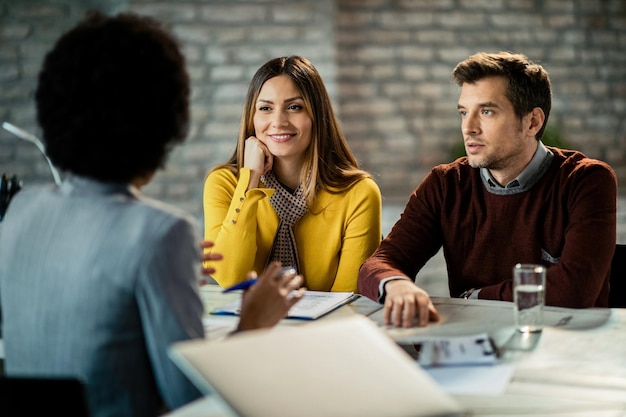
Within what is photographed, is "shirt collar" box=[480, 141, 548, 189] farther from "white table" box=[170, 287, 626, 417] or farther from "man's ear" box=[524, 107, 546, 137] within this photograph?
"white table" box=[170, 287, 626, 417]

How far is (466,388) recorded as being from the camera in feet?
4.25

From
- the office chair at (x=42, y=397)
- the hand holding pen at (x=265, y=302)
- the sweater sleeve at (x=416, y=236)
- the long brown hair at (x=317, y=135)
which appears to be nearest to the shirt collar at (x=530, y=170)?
the sweater sleeve at (x=416, y=236)

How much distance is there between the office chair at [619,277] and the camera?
2244 mm

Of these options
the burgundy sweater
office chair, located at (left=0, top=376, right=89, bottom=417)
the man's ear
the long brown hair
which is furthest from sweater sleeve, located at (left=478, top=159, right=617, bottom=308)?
office chair, located at (left=0, top=376, right=89, bottom=417)

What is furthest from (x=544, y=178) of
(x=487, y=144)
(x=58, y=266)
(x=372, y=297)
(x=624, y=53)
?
(x=624, y=53)

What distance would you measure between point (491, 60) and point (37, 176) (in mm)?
3066

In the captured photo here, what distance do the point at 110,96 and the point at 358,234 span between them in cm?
142

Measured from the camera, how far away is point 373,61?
5051 mm

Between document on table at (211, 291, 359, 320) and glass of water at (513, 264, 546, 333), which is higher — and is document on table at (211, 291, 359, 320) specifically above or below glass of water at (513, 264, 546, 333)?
below

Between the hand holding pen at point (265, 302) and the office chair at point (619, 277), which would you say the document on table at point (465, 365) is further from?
the office chair at point (619, 277)

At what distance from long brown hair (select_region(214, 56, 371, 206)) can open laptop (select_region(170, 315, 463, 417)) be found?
4.95 ft

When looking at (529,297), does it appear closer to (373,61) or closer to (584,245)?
(584,245)

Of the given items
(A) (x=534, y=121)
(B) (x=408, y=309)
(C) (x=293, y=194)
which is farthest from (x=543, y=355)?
(C) (x=293, y=194)

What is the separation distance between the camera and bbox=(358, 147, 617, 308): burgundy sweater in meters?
2.00
